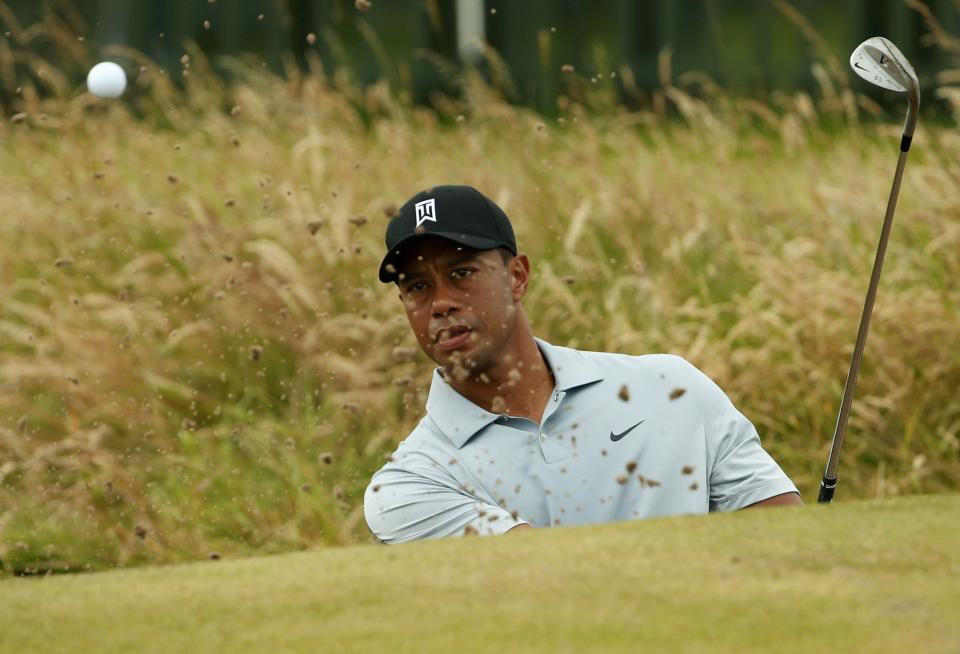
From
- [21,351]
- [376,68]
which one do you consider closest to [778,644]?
[21,351]

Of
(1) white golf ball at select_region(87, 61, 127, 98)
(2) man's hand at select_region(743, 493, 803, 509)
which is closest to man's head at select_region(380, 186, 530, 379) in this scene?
(2) man's hand at select_region(743, 493, 803, 509)

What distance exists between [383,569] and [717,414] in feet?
4.21

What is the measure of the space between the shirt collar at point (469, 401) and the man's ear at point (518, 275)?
172mm

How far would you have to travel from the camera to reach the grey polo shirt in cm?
334

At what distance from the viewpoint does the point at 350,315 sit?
5.71 meters

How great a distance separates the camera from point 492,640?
2.05 metres

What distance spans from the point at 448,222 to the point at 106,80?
646 centimetres

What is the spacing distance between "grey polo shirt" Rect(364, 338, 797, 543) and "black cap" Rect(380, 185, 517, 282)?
328 mm

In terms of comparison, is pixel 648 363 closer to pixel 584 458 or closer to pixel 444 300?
pixel 584 458

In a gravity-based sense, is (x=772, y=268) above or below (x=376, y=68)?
below

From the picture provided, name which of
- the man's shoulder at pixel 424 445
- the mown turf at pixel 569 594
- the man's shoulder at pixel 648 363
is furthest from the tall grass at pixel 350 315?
the mown turf at pixel 569 594

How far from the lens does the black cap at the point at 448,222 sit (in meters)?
3.51

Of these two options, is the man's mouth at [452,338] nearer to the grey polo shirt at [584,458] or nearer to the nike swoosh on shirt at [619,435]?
the grey polo shirt at [584,458]

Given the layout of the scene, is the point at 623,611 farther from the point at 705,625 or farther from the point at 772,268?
the point at 772,268
